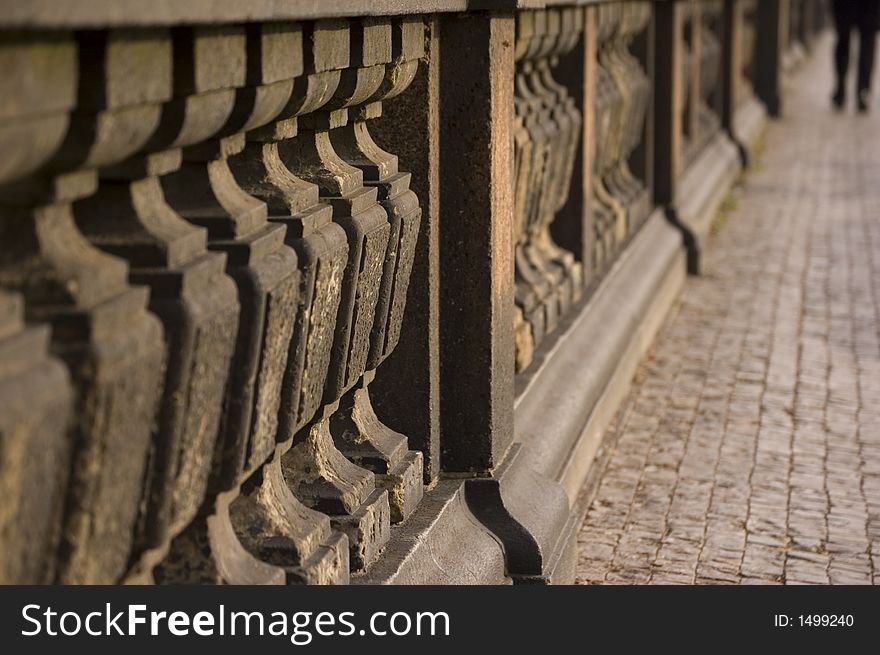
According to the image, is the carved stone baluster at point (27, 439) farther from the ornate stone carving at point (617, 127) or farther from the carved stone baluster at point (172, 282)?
the ornate stone carving at point (617, 127)

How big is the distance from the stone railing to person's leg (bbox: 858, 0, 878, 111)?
45.7 feet

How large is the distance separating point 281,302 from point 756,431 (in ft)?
11.7

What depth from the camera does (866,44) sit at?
19.0 metres

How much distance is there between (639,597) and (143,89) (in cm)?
146

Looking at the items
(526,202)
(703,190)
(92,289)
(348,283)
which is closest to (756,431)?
(526,202)

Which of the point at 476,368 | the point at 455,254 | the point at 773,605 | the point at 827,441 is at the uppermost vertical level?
the point at 455,254

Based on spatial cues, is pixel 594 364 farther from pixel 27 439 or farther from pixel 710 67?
pixel 710 67

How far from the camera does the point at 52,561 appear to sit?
213cm

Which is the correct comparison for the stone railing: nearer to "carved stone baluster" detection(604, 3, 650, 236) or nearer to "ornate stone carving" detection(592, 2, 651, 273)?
"ornate stone carving" detection(592, 2, 651, 273)

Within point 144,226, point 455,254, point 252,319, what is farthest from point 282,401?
point 455,254

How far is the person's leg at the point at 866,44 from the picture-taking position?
18906 millimetres

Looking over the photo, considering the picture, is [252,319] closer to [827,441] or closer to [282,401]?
[282,401]

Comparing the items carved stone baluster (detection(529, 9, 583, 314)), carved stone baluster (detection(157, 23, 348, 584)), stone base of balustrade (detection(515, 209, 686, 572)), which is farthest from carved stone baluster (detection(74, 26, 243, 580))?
carved stone baluster (detection(529, 9, 583, 314))

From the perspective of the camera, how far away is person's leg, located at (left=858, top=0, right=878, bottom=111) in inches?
744
